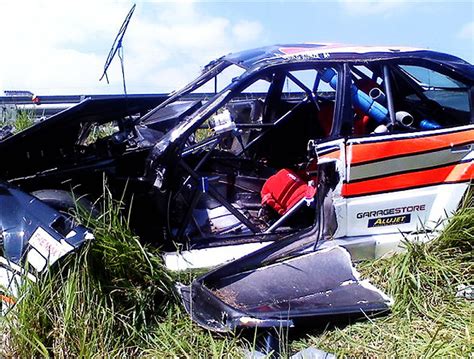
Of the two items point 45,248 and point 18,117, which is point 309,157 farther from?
point 18,117

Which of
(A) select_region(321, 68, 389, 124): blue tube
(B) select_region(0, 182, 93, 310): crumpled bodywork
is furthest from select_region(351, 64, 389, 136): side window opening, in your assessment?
(B) select_region(0, 182, 93, 310): crumpled bodywork

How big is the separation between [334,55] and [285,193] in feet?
3.32

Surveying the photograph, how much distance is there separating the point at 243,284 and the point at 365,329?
2.46 ft

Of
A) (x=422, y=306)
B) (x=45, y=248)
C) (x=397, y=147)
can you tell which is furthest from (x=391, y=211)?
(x=45, y=248)

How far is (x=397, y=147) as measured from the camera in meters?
3.76

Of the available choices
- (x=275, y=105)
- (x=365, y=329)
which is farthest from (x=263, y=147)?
(x=365, y=329)

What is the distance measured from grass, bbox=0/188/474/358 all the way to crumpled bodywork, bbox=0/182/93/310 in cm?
8

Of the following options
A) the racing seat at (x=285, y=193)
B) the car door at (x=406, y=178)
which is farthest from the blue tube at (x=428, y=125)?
the racing seat at (x=285, y=193)

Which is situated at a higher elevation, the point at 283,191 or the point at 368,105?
the point at 368,105

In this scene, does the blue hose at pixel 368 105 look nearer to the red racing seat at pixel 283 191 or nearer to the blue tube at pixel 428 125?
the blue tube at pixel 428 125

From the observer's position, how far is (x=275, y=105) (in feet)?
16.3

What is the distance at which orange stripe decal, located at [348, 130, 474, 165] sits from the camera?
371 cm

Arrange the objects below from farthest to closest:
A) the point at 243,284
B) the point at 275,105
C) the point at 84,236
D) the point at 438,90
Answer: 1. the point at 275,105
2. the point at 438,90
3. the point at 243,284
4. the point at 84,236

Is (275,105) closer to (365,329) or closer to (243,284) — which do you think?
(243,284)
